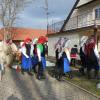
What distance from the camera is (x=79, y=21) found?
36562mm

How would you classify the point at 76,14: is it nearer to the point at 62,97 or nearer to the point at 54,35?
the point at 54,35

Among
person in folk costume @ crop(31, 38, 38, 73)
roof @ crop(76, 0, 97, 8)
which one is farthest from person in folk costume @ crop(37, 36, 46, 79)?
roof @ crop(76, 0, 97, 8)

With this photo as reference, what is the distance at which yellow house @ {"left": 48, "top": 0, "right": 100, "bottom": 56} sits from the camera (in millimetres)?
32781

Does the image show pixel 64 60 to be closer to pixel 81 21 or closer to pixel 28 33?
pixel 81 21

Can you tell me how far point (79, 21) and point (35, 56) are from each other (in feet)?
56.3

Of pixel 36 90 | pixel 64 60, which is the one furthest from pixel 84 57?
pixel 36 90

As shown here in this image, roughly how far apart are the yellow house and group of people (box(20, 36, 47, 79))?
9.14 metres

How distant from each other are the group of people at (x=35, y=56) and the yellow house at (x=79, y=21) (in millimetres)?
9136

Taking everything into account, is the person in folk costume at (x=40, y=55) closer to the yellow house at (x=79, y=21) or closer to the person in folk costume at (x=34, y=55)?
the person in folk costume at (x=34, y=55)

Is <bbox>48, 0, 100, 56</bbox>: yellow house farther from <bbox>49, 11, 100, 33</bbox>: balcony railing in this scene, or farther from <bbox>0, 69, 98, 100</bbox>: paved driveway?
<bbox>0, 69, 98, 100</bbox>: paved driveway

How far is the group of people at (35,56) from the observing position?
61.9ft

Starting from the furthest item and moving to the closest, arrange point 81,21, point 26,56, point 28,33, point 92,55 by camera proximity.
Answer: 1. point 28,33
2. point 81,21
3. point 26,56
4. point 92,55

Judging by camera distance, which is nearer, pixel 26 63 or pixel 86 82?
pixel 86 82

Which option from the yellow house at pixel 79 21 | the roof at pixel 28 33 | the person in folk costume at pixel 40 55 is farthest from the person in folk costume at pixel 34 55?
the roof at pixel 28 33
